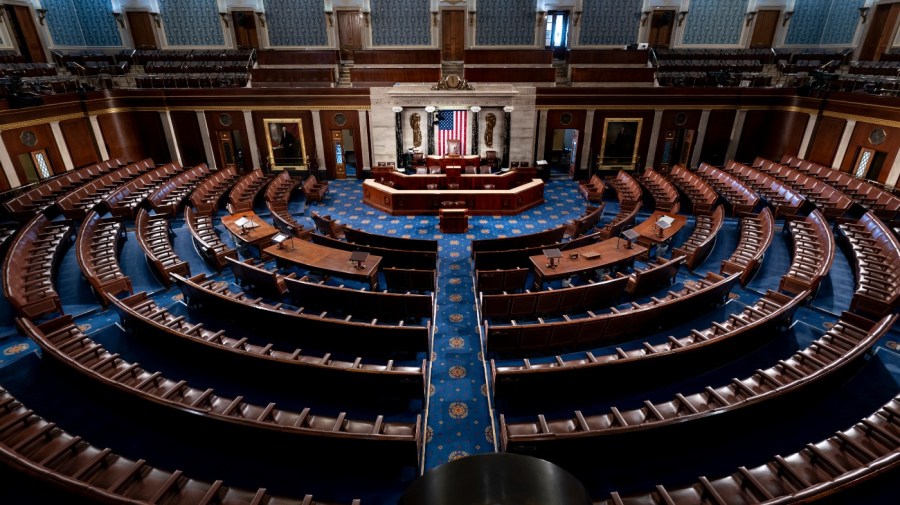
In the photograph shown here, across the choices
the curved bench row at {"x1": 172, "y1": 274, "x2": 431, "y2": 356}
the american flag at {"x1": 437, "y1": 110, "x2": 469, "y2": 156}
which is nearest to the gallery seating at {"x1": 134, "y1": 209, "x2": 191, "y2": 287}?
the curved bench row at {"x1": 172, "y1": 274, "x2": 431, "y2": 356}

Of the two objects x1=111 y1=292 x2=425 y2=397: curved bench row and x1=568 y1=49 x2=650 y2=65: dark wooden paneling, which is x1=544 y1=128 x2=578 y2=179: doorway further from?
x1=111 y1=292 x2=425 y2=397: curved bench row

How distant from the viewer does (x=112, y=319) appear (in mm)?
6852

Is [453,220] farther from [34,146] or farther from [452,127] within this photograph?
[34,146]

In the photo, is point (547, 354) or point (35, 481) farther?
point (547, 354)

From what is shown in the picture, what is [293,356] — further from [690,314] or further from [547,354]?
[690,314]

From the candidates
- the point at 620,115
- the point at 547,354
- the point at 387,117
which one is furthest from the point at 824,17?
the point at 547,354

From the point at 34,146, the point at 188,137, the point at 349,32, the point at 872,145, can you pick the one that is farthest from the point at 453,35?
the point at 34,146

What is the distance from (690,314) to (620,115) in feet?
36.4

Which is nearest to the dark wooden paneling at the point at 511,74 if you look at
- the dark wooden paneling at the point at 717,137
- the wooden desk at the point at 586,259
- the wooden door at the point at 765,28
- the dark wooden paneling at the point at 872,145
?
the dark wooden paneling at the point at 717,137

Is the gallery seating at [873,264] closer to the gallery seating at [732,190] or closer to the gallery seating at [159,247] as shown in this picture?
the gallery seating at [732,190]

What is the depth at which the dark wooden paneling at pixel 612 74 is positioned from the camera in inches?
620

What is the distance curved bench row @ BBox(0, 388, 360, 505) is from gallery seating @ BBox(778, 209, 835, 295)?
7564 millimetres

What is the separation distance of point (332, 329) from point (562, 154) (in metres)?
15.0

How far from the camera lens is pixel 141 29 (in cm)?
1767
